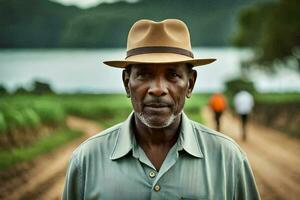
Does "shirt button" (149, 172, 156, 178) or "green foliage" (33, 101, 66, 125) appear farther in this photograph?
"green foliage" (33, 101, 66, 125)

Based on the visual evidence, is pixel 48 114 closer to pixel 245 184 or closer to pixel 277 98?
pixel 277 98

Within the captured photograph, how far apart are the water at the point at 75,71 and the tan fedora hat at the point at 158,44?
2.72 metres

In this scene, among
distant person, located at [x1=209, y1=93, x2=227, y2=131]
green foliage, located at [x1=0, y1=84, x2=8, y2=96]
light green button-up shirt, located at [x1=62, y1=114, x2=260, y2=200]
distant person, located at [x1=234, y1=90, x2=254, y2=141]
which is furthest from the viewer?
distant person, located at [x1=234, y1=90, x2=254, y2=141]

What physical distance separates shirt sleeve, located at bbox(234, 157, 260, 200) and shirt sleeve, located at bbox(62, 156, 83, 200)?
370 mm

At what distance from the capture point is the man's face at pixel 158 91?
1255 mm

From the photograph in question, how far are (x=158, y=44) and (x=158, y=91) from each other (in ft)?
0.41

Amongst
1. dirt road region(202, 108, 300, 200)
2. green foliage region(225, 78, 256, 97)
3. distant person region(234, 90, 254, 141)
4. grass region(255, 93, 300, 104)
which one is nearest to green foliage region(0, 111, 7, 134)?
dirt road region(202, 108, 300, 200)

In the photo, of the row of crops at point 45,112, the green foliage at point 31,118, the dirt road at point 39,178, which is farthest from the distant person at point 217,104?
the green foliage at point 31,118

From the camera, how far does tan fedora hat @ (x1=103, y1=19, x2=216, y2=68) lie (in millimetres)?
1276

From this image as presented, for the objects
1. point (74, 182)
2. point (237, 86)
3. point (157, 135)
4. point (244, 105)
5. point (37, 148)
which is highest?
point (157, 135)

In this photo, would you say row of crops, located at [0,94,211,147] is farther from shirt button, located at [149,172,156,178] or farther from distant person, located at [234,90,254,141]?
shirt button, located at [149,172,156,178]

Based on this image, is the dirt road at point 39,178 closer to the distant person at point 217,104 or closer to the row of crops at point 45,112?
the row of crops at point 45,112

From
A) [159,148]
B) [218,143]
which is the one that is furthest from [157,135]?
[218,143]

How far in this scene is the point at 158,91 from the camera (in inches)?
49.1
